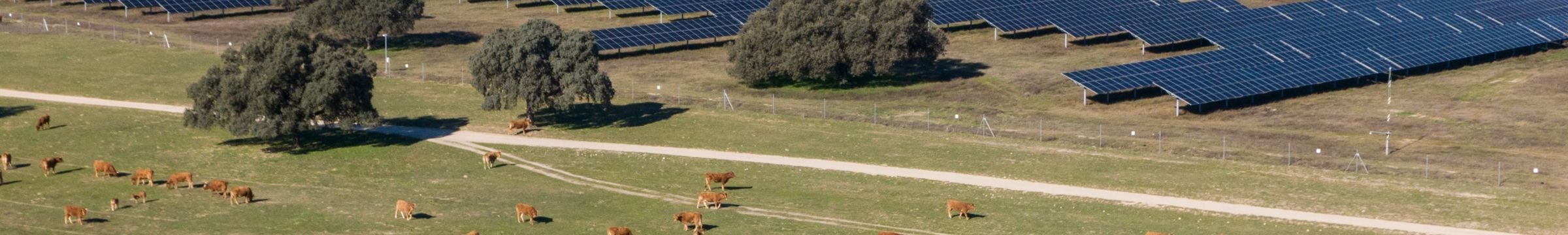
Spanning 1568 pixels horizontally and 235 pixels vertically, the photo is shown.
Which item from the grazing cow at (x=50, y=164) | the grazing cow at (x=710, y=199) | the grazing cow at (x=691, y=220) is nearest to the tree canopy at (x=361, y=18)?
the grazing cow at (x=50, y=164)

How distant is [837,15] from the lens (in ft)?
419

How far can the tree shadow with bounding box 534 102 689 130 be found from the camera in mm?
109375

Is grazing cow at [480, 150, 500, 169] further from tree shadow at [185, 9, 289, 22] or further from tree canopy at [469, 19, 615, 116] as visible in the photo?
tree shadow at [185, 9, 289, 22]

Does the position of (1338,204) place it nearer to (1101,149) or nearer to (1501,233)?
(1501,233)

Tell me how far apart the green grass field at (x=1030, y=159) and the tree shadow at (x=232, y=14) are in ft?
104

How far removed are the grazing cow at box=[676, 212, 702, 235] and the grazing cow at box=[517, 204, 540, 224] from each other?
19.2 ft

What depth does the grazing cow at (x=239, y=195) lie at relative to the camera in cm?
8494

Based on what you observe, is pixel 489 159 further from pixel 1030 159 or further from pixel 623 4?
pixel 623 4

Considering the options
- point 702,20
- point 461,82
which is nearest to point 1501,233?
point 461,82

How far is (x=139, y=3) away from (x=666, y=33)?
143 ft

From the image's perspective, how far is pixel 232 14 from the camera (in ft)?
520

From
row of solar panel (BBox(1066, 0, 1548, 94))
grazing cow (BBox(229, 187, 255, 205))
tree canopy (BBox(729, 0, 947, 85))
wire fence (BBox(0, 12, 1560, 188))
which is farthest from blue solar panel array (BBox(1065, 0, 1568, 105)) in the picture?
grazing cow (BBox(229, 187, 255, 205))

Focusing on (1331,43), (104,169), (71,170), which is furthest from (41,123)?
(1331,43)

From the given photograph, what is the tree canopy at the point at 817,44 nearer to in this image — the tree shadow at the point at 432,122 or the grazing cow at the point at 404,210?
the tree shadow at the point at 432,122
